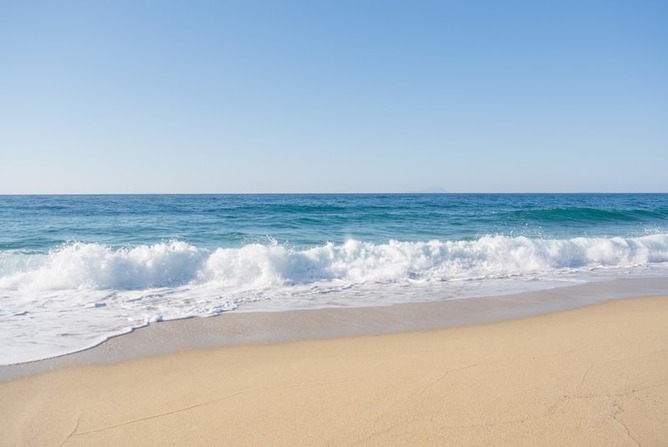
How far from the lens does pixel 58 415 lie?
9.86 ft

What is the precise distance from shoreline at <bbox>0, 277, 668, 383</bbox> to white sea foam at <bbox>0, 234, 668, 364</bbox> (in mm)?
349

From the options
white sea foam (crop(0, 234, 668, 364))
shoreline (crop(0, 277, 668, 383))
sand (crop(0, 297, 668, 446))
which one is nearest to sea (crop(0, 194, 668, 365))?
white sea foam (crop(0, 234, 668, 364))

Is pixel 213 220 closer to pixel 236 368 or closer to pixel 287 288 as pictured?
pixel 287 288

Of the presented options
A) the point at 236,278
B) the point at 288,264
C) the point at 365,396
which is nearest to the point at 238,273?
the point at 236,278

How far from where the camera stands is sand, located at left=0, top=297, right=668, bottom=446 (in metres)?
2.70

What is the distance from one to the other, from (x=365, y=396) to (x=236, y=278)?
5801 mm

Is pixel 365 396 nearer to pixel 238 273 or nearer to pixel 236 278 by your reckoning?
pixel 236 278

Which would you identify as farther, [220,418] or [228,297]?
[228,297]

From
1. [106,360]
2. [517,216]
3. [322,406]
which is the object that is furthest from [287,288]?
[517,216]

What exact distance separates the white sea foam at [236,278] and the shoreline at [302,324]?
35 cm

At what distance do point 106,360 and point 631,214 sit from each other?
96.9ft

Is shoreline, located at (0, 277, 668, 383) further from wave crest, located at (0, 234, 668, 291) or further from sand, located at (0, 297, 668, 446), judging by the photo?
wave crest, located at (0, 234, 668, 291)

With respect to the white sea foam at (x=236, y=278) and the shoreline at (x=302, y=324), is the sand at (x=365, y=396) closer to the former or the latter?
the shoreline at (x=302, y=324)

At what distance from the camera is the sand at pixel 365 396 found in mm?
2699
